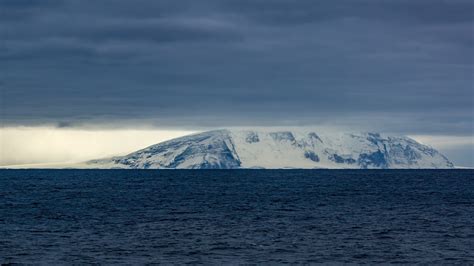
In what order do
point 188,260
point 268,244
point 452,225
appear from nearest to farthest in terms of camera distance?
point 188,260, point 268,244, point 452,225

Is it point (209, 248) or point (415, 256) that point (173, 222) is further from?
point (415, 256)

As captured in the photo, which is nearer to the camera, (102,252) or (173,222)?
(102,252)

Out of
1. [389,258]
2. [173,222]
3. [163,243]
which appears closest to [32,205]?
[173,222]

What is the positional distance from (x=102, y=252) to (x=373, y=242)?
2791 centimetres

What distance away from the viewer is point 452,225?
99688 millimetres

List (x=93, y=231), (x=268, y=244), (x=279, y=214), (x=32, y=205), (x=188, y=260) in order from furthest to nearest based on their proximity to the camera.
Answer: (x=32, y=205) < (x=279, y=214) < (x=93, y=231) < (x=268, y=244) < (x=188, y=260)

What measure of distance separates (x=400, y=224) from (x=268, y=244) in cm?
2829

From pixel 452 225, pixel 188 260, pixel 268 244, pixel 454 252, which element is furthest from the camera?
pixel 452 225

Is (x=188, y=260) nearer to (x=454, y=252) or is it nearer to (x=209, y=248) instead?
(x=209, y=248)

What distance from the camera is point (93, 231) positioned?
91.0 m

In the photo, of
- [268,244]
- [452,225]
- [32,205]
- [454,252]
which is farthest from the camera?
[32,205]

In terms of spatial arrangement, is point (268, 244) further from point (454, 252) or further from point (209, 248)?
point (454, 252)

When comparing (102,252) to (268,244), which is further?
(268,244)

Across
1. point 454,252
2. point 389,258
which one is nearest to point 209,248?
point 389,258
